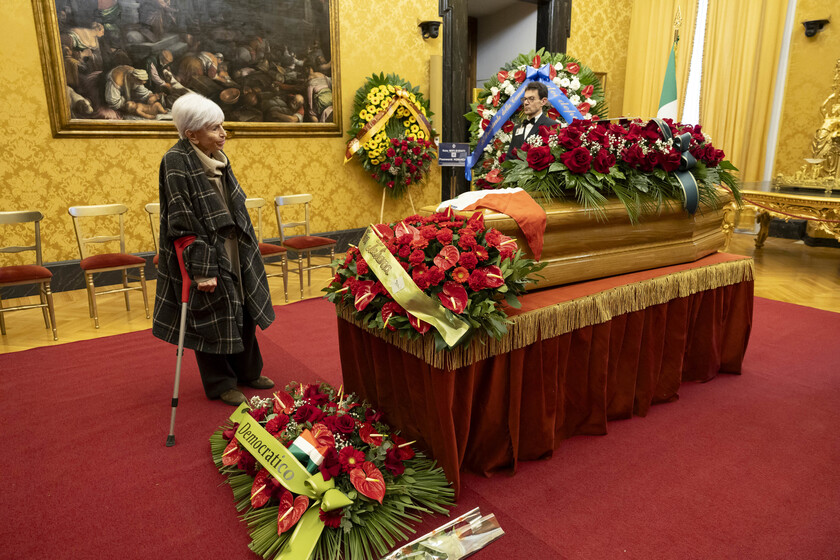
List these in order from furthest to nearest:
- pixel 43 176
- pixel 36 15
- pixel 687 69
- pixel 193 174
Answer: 1. pixel 687 69
2. pixel 43 176
3. pixel 36 15
4. pixel 193 174

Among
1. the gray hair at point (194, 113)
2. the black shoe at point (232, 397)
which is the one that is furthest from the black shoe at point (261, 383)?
the gray hair at point (194, 113)

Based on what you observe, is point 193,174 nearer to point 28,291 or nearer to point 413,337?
point 413,337

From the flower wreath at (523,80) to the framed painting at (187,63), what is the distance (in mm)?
1720

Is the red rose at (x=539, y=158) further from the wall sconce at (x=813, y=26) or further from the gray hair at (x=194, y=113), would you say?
the wall sconce at (x=813, y=26)

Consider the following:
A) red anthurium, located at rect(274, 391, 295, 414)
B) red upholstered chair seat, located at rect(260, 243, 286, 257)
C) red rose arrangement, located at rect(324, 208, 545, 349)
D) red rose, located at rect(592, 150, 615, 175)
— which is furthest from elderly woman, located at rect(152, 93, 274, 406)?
red upholstered chair seat, located at rect(260, 243, 286, 257)

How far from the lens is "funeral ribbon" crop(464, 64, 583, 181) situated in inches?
204

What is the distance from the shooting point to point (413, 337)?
1.97 m

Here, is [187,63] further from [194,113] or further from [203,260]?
[203,260]

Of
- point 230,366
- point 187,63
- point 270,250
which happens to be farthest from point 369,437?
point 187,63

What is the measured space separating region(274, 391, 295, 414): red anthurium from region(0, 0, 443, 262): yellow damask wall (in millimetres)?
3740

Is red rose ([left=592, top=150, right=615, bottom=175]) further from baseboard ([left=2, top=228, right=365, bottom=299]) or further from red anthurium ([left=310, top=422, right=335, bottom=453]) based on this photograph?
baseboard ([left=2, top=228, right=365, bottom=299])

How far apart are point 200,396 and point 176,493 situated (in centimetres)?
90

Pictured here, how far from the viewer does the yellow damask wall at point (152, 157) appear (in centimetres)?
462

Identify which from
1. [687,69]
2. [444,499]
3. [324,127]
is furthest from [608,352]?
[687,69]
